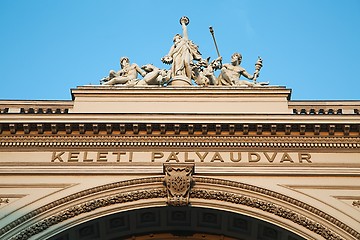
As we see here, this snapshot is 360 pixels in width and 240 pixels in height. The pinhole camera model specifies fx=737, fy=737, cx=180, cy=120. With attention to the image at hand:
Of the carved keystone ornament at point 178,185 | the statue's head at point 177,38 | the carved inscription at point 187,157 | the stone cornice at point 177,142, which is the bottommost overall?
the carved keystone ornament at point 178,185

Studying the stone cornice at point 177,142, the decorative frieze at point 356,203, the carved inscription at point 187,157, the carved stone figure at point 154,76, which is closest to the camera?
the decorative frieze at point 356,203

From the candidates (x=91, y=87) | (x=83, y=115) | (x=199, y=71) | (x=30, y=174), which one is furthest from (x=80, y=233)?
(x=199, y=71)

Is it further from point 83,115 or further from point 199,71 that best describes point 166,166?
point 199,71

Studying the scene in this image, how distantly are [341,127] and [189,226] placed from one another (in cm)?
446

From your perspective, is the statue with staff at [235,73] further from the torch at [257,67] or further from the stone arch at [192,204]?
the stone arch at [192,204]

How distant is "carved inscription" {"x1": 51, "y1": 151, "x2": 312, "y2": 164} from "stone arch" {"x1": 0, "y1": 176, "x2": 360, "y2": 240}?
67 cm

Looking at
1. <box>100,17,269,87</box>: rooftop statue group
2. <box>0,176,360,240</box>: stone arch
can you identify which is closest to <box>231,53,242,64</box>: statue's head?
<box>100,17,269,87</box>: rooftop statue group

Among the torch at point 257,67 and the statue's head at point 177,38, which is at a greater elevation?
the statue's head at point 177,38

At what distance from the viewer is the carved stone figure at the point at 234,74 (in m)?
21.1

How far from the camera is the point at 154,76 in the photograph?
2100 centimetres

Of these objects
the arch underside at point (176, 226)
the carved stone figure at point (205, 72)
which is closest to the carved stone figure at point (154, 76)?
the carved stone figure at point (205, 72)

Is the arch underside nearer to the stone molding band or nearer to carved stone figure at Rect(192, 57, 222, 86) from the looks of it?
the stone molding band

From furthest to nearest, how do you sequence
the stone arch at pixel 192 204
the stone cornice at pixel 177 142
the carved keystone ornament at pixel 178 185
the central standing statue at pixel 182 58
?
the central standing statue at pixel 182 58
the stone cornice at pixel 177 142
the carved keystone ornament at pixel 178 185
the stone arch at pixel 192 204

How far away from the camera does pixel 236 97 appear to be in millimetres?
20047
